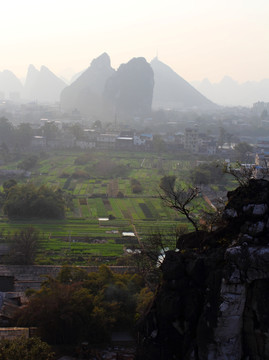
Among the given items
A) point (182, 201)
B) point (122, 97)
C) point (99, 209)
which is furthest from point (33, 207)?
point (122, 97)

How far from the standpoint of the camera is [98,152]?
83.6ft

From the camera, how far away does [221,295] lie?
11.4 ft

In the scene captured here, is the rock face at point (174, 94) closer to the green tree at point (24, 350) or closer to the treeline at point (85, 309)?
the treeline at point (85, 309)

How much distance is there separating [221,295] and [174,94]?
276ft

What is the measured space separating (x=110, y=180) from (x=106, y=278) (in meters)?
11.8

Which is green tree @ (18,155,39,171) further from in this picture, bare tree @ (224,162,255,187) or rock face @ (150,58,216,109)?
rock face @ (150,58,216,109)

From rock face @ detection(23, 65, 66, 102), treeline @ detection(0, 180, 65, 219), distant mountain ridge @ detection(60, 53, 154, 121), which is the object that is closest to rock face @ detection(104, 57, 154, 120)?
distant mountain ridge @ detection(60, 53, 154, 121)

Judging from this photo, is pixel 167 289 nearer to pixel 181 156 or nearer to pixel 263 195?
pixel 263 195

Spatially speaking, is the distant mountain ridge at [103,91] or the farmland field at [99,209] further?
the distant mountain ridge at [103,91]

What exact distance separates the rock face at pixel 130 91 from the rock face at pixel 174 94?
2212cm

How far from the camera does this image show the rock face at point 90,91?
2162 inches

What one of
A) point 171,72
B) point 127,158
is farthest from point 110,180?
point 171,72

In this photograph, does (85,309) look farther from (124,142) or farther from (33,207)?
(124,142)

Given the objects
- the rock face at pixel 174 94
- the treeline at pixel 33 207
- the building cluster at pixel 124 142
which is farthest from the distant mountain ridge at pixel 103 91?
the treeline at pixel 33 207
